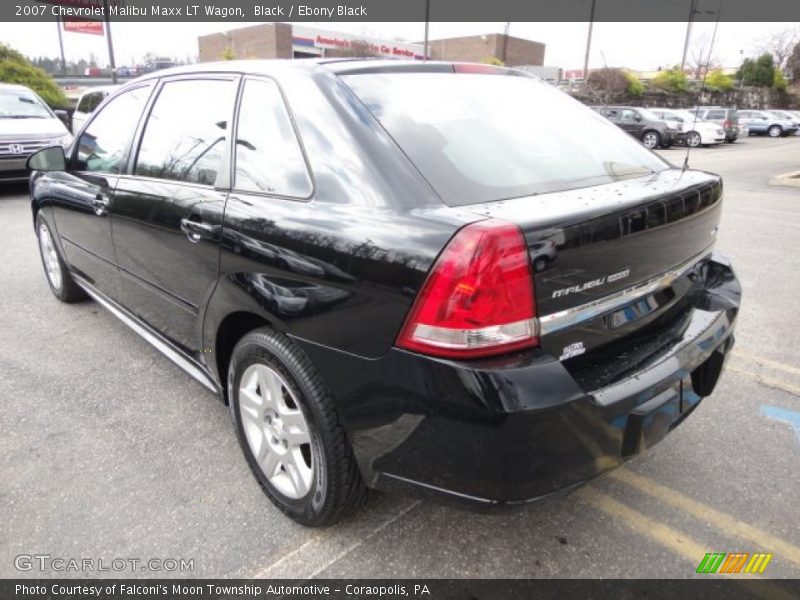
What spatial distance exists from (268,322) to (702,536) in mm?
1791

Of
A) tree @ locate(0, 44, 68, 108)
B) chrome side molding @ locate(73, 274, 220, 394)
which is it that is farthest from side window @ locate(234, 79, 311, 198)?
tree @ locate(0, 44, 68, 108)

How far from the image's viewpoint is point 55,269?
4.59 metres

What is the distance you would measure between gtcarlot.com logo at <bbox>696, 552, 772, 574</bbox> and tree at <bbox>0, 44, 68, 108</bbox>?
19308mm

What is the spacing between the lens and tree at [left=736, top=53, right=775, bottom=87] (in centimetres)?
5141

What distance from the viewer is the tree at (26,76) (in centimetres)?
1617

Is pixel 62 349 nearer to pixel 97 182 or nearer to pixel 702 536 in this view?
pixel 97 182

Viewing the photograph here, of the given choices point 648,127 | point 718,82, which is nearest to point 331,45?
point 718,82

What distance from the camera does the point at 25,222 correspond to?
7879 mm

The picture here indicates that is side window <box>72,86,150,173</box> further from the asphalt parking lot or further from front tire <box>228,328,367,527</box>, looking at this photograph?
front tire <box>228,328,367,527</box>

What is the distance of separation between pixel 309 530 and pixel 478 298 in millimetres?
1219

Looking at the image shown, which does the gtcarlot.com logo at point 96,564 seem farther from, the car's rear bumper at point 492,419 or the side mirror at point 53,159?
the side mirror at point 53,159

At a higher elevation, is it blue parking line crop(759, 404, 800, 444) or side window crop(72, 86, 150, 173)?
side window crop(72, 86, 150, 173)

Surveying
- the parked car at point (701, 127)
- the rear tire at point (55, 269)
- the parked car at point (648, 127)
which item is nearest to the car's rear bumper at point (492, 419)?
the rear tire at point (55, 269)
